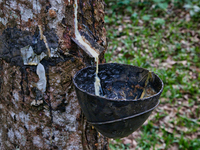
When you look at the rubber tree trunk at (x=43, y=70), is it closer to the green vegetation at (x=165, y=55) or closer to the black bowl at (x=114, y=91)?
the black bowl at (x=114, y=91)

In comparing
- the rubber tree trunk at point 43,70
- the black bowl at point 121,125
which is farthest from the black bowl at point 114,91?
the rubber tree trunk at point 43,70

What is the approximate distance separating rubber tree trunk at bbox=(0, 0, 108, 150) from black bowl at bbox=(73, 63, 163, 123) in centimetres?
12

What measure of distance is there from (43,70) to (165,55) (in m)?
2.90

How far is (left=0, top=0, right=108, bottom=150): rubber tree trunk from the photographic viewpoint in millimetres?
1062

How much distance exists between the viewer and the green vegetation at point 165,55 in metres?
2.30

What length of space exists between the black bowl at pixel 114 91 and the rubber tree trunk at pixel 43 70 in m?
0.12

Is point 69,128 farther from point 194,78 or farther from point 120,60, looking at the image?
point 194,78

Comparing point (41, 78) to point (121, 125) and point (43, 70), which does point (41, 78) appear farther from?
point (121, 125)

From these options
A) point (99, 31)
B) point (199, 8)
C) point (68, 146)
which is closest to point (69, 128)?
point (68, 146)

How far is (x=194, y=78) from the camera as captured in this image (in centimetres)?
307

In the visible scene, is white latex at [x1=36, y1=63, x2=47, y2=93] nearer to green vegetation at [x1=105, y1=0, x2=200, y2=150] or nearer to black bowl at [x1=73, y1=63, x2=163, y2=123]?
black bowl at [x1=73, y1=63, x2=163, y2=123]

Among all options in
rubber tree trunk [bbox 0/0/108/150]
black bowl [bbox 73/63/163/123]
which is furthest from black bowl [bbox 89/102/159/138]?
rubber tree trunk [bbox 0/0/108/150]

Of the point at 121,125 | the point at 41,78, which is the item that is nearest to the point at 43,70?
the point at 41,78

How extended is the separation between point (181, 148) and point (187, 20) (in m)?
3.23
